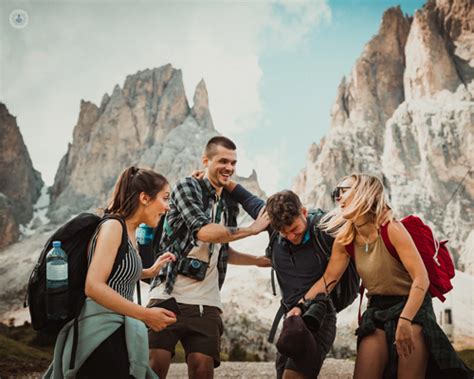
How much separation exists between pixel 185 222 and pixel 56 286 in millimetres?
1510

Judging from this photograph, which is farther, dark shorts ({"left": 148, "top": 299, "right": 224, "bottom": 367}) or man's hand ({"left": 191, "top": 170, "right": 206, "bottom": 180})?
man's hand ({"left": 191, "top": 170, "right": 206, "bottom": 180})

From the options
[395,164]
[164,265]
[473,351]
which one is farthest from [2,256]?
[164,265]

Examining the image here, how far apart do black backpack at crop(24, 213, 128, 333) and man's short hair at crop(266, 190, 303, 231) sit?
1239mm

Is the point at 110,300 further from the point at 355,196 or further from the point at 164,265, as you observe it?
the point at 355,196

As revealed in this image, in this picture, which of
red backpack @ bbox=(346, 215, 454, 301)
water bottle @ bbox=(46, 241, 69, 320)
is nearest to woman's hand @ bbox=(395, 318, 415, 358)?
red backpack @ bbox=(346, 215, 454, 301)

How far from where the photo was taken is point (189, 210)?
4098 mm

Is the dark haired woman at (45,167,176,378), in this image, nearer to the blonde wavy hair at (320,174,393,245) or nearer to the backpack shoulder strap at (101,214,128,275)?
the backpack shoulder strap at (101,214,128,275)

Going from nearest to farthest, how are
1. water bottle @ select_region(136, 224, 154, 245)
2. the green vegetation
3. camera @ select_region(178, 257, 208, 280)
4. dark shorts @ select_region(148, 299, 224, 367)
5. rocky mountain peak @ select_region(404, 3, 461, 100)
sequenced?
1. dark shorts @ select_region(148, 299, 224, 367)
2. camera @ select_region(178, 257, 208, 280)
3. water bottle @ select_region(136, 224, 154, 245)
4. the green vegetation
5. rocky mountain peak @ select_region(404, 3, 461, 100)

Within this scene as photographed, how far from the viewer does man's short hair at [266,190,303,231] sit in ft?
12.5

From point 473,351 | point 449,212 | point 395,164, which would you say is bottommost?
point 473,351

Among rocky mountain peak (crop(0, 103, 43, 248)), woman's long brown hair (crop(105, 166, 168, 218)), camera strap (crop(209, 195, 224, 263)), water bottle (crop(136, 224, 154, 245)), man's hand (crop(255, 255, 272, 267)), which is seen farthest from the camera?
rocky mountain peak (crop(0, 103, 43, 248))

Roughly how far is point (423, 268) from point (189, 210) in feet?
5.92

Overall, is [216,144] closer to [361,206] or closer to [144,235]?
[144,235]

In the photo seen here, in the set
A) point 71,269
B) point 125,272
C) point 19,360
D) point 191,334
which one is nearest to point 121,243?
point 125,272
